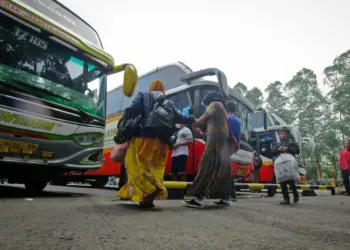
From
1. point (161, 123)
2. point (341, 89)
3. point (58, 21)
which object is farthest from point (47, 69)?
point (341, 89)

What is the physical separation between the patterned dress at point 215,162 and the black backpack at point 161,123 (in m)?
0.71

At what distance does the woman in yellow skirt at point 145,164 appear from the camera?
11.4ft

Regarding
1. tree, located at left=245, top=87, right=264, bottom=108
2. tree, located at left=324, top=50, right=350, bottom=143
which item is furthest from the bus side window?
tree, located at left=245, top=87, right=264, bottom=108

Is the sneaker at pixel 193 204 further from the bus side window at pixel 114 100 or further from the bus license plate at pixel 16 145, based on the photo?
the bus side window at pixel 114 100

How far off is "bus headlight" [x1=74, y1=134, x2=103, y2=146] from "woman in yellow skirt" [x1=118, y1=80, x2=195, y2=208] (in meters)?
1.68

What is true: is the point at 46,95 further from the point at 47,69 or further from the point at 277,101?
the point at 277,101

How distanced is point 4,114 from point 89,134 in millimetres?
1449

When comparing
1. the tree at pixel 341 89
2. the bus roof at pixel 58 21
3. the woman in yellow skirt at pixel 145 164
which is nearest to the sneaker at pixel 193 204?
the woman in yellow skirt at pixel 145 164

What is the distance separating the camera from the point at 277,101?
123 feet

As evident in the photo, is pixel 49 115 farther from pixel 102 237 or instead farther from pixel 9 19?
A: pixel 102 237

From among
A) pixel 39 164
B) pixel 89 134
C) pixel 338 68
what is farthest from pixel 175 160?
pixel 338 68

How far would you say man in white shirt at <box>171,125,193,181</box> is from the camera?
5930 mm

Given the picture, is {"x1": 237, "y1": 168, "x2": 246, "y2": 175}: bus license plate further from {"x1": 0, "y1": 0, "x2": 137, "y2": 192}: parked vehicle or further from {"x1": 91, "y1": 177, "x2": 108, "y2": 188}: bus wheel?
{"x1": 91, "y1": 177, "x2": 108, "y2": 188}: bus wheel

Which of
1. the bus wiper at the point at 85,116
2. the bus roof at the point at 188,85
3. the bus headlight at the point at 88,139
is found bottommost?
the bus headlight at the point at 88,139
